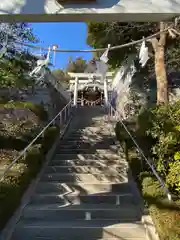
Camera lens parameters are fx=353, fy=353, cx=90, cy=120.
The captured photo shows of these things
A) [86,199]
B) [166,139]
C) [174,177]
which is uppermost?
[166,139]

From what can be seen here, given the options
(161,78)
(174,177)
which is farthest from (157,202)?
(161,78)

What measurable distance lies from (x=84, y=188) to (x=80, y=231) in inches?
60.3

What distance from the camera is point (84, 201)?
5621mm

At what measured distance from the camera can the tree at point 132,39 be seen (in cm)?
1045

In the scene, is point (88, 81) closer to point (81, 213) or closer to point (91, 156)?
point (91, 156)

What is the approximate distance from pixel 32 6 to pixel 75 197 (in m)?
3.06

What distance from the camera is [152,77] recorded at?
14.9 m

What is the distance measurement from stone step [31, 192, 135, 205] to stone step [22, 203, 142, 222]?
0.31 meters

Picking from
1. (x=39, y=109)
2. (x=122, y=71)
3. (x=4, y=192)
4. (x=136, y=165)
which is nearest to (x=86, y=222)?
(x=4, y=192)

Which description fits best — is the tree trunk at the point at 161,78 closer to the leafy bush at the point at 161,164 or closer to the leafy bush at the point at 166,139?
the leafy bush at the point at 161,164

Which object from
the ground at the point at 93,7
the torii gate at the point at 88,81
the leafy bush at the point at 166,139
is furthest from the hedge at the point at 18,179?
the torii gate at the point at 88,81

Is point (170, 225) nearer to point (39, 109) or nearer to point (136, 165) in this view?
point (136, 165)

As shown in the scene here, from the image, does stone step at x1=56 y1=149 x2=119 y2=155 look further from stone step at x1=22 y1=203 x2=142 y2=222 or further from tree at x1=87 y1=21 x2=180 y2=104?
stone step at x1=22 y1=203 x2=142 y2=222

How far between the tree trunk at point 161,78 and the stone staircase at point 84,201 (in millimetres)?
2420
